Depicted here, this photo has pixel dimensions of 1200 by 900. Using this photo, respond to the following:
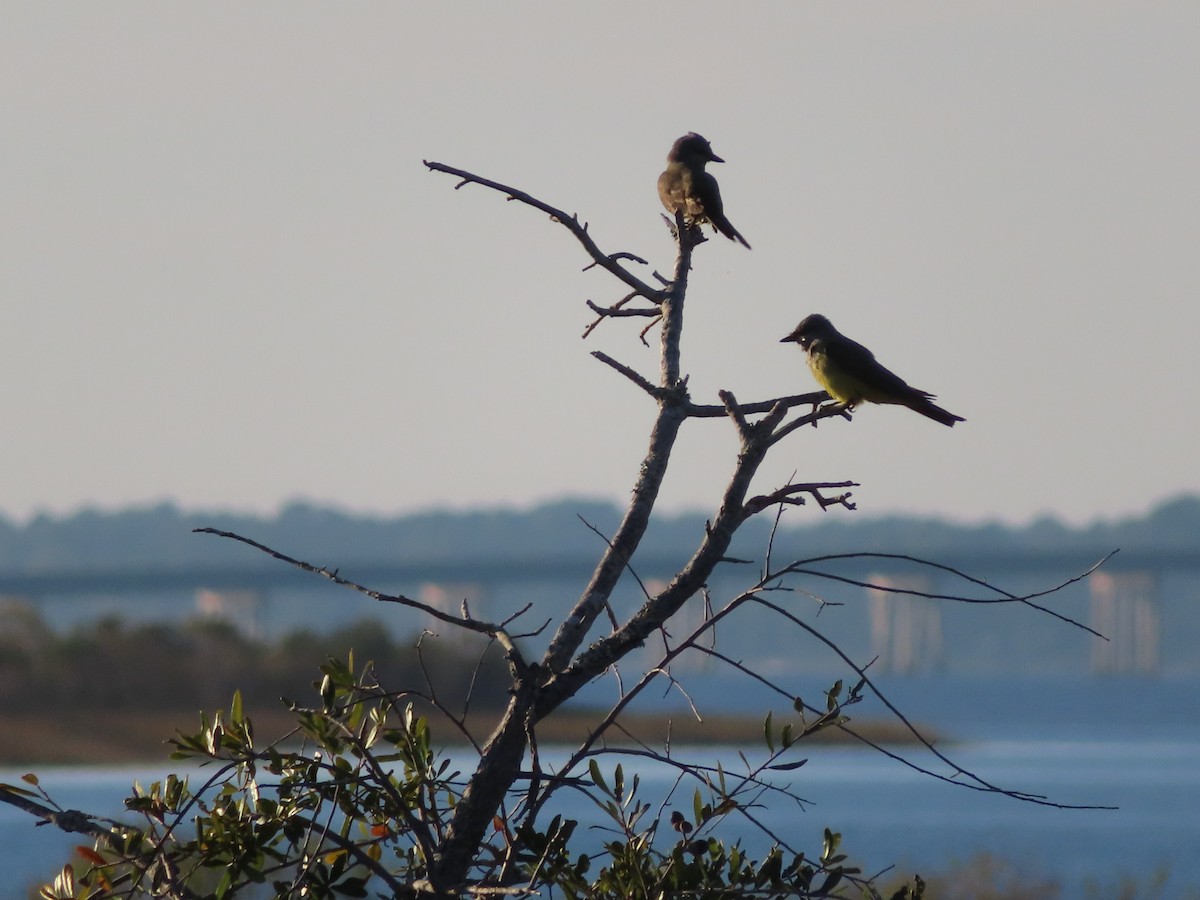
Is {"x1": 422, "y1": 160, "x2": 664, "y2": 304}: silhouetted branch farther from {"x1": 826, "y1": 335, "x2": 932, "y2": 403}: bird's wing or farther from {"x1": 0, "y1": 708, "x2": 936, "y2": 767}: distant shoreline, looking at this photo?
{"x1": 0, "y1": 708, "x2": 936, "y2": 767}: distant shoreline

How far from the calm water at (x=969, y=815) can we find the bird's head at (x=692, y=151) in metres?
16.3

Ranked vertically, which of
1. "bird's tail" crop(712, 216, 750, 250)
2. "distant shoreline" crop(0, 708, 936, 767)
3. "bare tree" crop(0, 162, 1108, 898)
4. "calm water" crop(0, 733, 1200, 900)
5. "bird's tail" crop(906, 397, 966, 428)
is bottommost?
"calm water" crop(0, 733, 1200, 900)

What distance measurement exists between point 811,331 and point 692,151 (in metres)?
2.61

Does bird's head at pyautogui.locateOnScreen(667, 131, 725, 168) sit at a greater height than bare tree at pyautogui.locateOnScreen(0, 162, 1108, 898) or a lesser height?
greater

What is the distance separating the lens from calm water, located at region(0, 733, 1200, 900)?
3522cm

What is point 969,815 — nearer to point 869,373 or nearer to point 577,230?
point 869,373

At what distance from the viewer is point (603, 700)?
336ft

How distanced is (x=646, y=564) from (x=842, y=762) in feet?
167

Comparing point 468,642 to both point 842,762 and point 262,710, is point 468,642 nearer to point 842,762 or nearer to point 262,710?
point 262,710

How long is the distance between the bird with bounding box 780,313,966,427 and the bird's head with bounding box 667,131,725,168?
2.61m

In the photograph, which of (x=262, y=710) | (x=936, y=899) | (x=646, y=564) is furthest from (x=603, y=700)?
(x=936, y=899)

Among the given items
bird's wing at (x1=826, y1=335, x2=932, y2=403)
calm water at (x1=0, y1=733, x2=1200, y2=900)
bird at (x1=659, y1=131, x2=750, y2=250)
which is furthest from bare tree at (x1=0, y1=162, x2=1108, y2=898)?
calm water at (x1=0, y1=733, x2=1200, y2=900)

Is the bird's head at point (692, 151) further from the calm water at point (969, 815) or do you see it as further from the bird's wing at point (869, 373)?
the calm water at point (969, 815)

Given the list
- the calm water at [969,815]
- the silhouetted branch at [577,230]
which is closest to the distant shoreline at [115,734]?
the calm water at [969,815]
